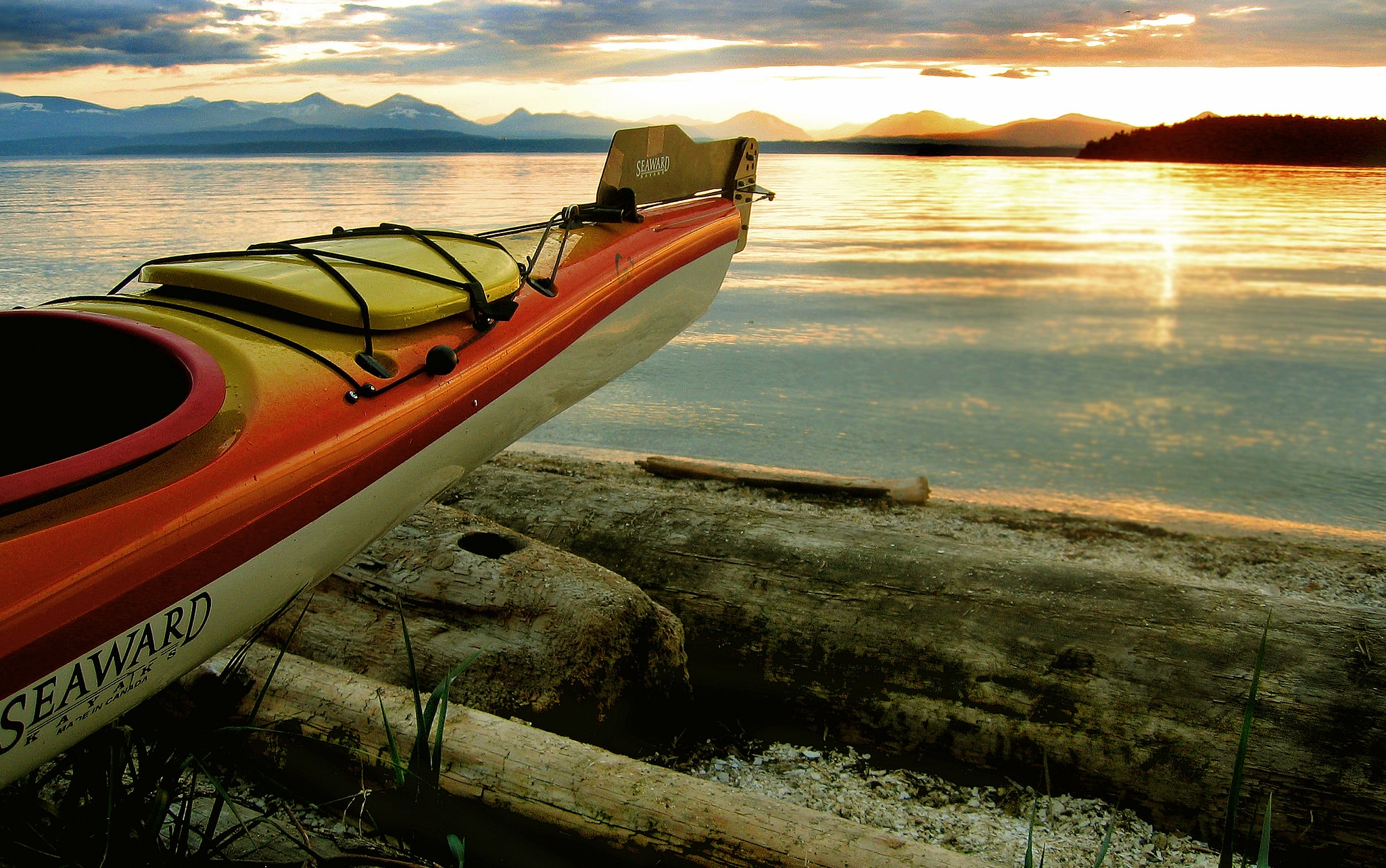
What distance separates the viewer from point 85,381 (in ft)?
5.96

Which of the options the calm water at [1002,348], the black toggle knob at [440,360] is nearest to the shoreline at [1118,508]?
the calm water at [1002,348]

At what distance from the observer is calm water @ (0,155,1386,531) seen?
488 cm

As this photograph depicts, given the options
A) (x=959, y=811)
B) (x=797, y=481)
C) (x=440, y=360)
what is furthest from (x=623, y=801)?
(x=797, y=481)

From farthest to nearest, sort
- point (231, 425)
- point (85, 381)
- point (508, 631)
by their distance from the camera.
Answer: point (508, 631) → point (85, 381) → point (231, 425)

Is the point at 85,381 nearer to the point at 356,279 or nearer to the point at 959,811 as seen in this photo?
the point at 356,279

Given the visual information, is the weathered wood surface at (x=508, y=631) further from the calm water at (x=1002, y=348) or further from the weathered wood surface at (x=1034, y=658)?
the calm water at (x=1002, y=348)

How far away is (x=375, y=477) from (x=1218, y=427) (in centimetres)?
540

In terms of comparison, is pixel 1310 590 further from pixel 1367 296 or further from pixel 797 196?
pixel 797 196

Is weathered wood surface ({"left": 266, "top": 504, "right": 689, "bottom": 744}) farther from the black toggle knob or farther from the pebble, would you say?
the black toggle knob

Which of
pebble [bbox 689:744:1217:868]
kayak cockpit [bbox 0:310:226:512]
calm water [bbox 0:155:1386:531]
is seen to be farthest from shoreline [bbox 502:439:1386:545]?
kayak cockpit [bbox 0:310:226:512]

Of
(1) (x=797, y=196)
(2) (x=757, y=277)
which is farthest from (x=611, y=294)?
(1) (x=797, y=196)

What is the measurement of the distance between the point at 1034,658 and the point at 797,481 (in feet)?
5.32

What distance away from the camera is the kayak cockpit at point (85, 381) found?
5.72ft

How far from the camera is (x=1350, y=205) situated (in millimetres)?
19188
